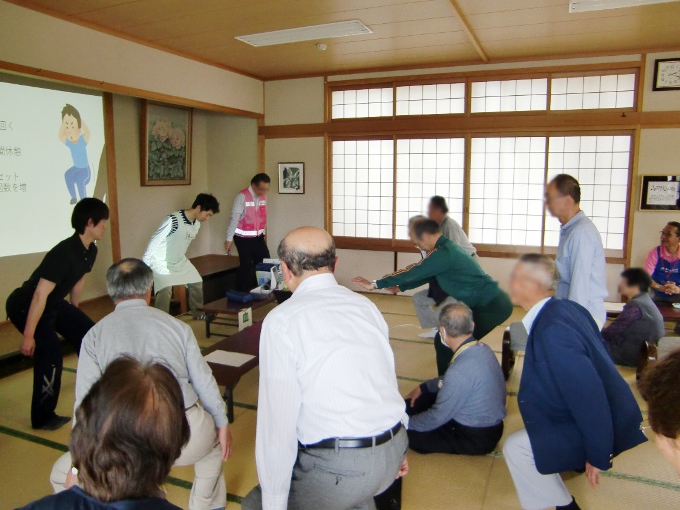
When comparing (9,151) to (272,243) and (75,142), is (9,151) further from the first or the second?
(272,243)

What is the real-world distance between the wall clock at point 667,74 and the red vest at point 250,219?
14.8 ft

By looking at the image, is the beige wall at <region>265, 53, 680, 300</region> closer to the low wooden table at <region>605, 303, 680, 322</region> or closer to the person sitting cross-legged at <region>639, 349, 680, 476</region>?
the low wooden table at <region>605, 303, 680, 322</region>

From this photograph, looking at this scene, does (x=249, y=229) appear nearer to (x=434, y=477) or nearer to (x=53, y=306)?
(x=53, y=306)

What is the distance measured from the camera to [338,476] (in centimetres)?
146

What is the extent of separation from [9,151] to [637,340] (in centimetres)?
547

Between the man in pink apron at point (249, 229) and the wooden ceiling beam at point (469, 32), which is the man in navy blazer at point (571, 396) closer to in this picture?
the wooden ceiling beam at point (469, 32)

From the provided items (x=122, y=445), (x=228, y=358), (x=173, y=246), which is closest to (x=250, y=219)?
(x=173, y=246)

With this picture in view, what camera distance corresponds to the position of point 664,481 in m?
2.51

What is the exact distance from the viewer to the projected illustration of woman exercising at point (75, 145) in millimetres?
5012

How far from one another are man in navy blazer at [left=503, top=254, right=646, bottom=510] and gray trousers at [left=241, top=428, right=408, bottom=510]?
65 cm

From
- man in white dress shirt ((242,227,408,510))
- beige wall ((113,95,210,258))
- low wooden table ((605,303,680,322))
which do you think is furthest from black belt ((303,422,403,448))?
beige wall ((113,95,210,258))

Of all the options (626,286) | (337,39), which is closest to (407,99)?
(337,39)

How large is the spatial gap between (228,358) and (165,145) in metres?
4.11

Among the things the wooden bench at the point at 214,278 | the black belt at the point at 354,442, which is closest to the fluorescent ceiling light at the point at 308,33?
the wooden bench at the point at 214,278
